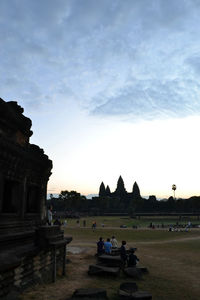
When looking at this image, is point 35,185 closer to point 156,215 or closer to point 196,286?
point 196,286

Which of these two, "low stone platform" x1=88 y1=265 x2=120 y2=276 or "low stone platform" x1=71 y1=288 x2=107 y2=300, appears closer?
"low stone platform" x1=71 y1=288 x2=107 y2=300

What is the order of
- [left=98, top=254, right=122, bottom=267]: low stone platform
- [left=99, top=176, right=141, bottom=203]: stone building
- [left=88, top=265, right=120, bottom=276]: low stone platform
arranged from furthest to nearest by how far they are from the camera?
[left=99, top=176, right=141, bottom=203]: stone building < [left=98, top=254, right=122, bottom=267]: low stone platform < [left=88, top=265, right=120, bottom=276]: low stone platform

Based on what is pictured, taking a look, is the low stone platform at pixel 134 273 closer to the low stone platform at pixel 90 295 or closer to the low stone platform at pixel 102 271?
the low stone platform at pixel 102 271

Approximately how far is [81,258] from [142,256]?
4.99 meters

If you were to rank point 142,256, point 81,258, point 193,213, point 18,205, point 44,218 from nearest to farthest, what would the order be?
point 18,205
point 44,218
point 81,258
point 142,256
point 193,213

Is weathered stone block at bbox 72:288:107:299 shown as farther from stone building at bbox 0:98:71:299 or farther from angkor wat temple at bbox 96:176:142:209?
angkor wat temple at bbox 96:176:142:209

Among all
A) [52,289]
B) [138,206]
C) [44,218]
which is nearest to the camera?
[52,289]

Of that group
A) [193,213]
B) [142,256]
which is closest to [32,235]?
[142,256]

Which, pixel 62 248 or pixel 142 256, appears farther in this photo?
pixel 142 256

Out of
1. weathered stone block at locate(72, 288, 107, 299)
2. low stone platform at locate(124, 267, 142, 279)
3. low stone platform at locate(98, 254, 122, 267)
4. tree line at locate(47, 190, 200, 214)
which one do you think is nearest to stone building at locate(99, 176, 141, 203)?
tree line at locate(47, 190, 200, 214)

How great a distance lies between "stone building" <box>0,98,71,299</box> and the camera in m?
9.09

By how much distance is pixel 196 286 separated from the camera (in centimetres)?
1136

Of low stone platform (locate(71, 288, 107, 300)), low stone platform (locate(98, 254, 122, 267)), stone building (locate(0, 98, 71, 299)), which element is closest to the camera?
low stone platform (locate(71, 288, 107, 300))

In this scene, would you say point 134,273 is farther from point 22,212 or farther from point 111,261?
point 22,212
